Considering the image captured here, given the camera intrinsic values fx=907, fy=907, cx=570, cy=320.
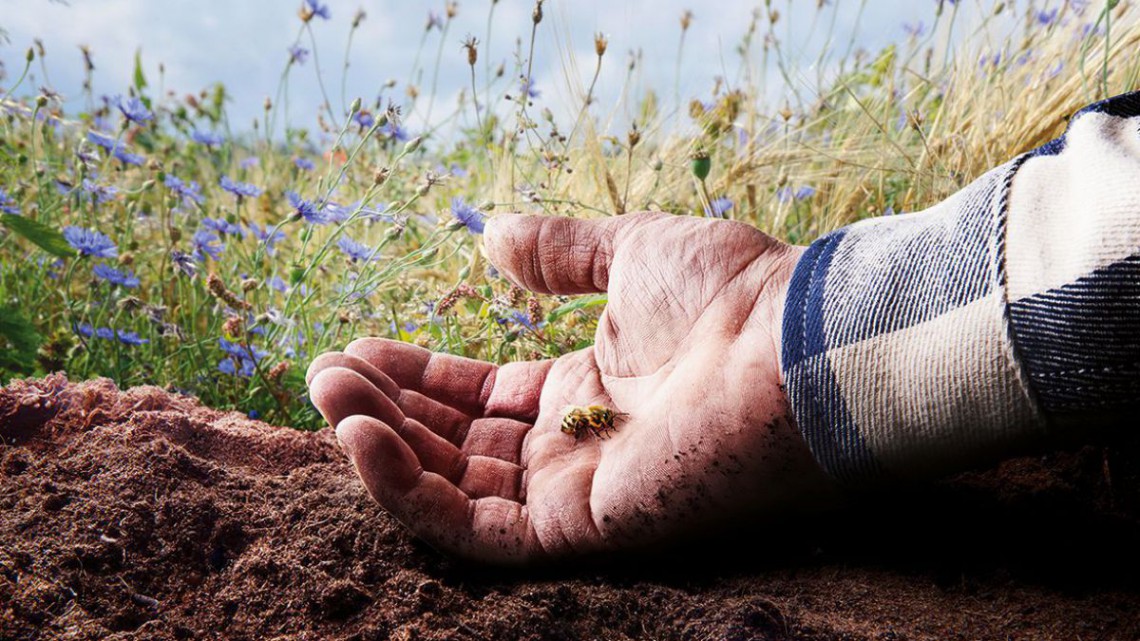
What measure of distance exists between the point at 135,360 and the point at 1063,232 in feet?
7.54

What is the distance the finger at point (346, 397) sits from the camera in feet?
5.60

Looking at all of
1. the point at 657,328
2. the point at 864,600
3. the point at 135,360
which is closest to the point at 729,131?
the point at 657,328

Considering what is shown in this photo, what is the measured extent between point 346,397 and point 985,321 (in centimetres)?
111

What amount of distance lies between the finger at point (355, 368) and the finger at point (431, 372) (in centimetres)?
6

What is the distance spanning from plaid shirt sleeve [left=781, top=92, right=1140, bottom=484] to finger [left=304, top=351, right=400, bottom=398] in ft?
2.74

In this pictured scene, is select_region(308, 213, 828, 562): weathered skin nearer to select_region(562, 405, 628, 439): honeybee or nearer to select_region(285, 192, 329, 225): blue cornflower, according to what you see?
select_region(562, 405, 628, 439): honeybee

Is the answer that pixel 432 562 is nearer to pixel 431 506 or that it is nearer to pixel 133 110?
pixel 431 506

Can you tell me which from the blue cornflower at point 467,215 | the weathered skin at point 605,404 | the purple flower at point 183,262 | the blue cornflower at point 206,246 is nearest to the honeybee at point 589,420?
the weathered skin at point 605,404

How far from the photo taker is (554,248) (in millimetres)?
1890

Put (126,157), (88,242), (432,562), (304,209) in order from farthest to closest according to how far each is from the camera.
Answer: (126,157) < (88,242) < (304,209) < (432,562)

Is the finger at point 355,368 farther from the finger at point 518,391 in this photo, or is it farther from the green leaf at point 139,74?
the green leaf at point 139,74

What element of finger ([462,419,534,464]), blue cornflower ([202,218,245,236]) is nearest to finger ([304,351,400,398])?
finger ([462,419,534,464])

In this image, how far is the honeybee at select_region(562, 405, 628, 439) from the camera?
1728mm

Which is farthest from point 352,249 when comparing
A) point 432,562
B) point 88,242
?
point 432,562
